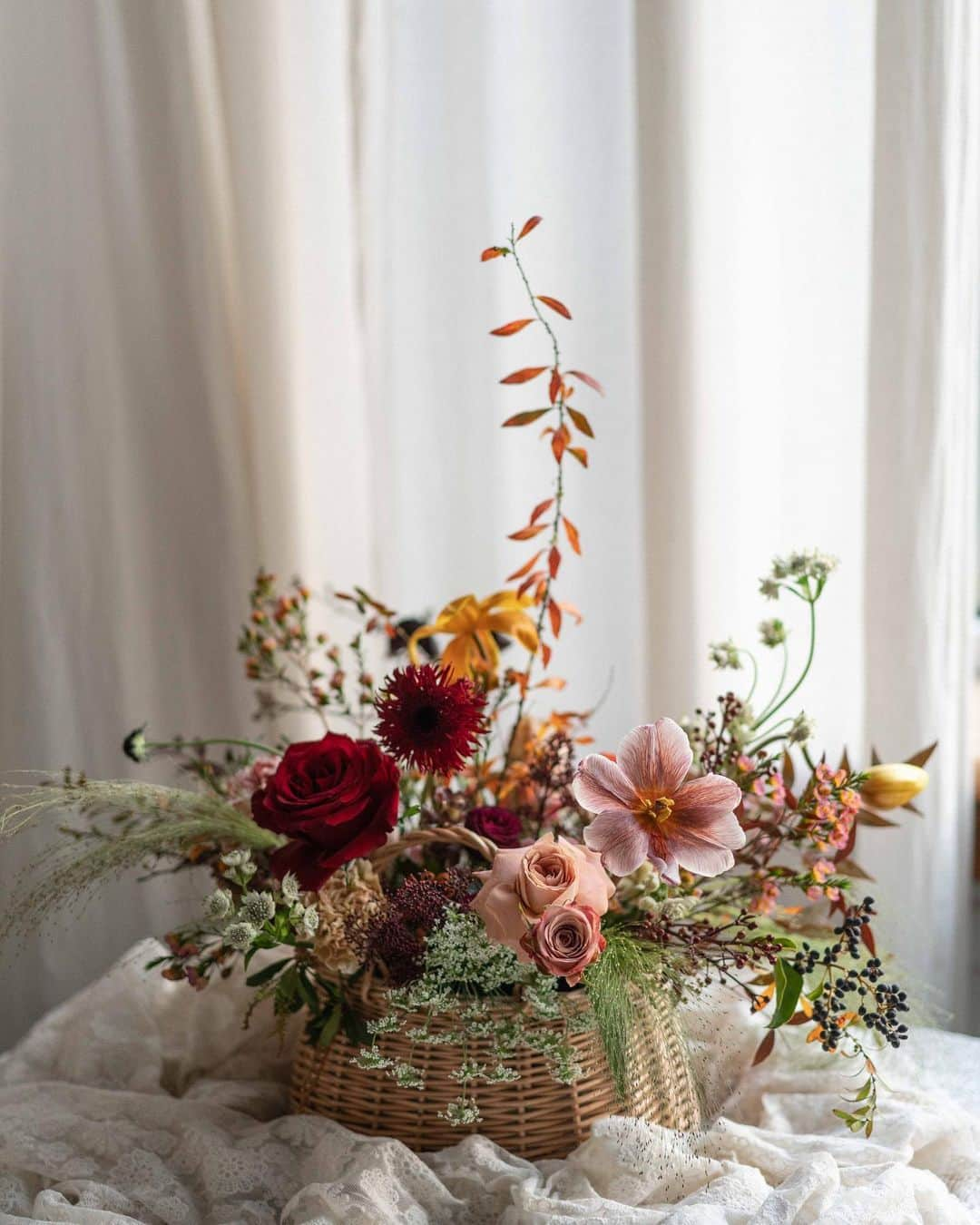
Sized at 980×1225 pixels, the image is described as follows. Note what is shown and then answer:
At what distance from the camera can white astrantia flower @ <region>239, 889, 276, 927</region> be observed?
807mm

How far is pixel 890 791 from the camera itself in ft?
3.04

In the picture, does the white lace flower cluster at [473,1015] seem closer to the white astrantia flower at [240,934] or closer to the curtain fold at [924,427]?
the white astrantia flower at [240,934]

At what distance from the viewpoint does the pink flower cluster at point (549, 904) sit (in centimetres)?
75

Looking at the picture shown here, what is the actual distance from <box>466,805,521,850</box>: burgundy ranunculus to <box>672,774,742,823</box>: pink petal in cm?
16

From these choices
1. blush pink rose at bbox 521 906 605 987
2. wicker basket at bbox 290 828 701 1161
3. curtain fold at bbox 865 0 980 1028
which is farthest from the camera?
curtain fold at bbox 865 0 980 1028

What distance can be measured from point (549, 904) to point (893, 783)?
1.04 ft

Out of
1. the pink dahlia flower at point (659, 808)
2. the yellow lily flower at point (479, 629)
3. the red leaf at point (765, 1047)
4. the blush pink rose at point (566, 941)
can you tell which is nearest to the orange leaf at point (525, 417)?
the yellow lily flower at point (479, 629)

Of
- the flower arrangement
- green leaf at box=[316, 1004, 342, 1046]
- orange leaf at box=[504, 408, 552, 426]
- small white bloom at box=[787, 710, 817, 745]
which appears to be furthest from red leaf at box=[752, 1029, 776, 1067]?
orange leaf at box=[504, 408, 552, 426]

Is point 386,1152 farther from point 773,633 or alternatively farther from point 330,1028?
point 773,633

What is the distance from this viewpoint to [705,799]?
0.79 metres

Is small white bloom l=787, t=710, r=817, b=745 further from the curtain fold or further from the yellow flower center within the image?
the curtain fold

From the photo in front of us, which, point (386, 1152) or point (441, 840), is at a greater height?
point (441, 840)

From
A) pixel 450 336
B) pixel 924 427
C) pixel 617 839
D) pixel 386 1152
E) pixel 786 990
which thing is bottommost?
pixel 386 1152

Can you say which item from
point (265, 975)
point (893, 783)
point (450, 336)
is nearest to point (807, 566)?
point (893, 783)
